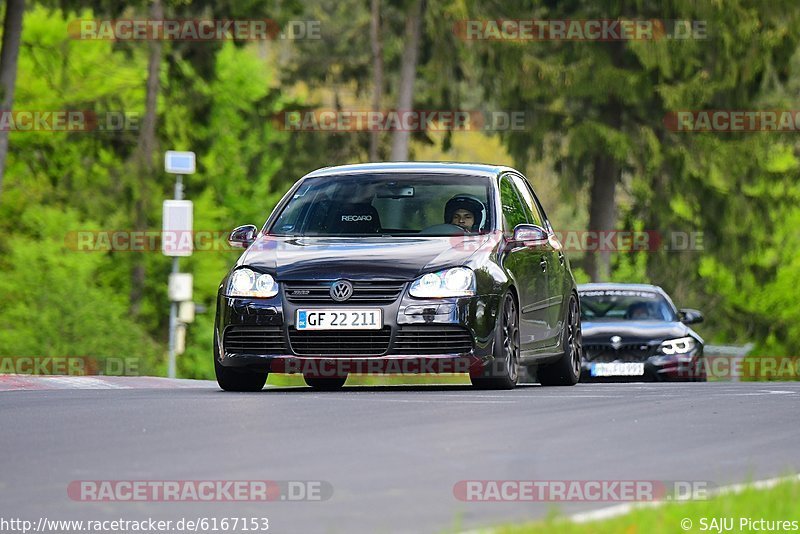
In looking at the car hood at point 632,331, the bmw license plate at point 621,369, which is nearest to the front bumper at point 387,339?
the bmw license plate at point 621,369

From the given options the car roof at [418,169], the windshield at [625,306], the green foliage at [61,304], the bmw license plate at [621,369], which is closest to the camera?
the car roof at [418,169]

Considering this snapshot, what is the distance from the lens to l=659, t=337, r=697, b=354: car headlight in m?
22.1

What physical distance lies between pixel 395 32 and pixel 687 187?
333 inches

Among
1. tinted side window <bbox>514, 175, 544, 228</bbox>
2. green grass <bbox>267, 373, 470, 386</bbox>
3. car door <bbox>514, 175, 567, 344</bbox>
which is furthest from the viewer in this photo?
green grass <bbox>267, 373, 470, 386</bbox>

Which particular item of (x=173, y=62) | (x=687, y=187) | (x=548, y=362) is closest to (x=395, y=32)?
(x=173, y=62)

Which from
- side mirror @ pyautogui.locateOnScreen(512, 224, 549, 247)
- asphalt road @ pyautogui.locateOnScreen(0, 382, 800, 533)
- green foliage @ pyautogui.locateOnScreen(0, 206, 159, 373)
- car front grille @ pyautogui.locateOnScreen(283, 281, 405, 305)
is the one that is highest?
side mirror @ pyautogui.locateOnScreen(512, 224, 549, 247)

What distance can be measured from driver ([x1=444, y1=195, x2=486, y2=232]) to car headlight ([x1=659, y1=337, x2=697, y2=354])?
24.9 feet

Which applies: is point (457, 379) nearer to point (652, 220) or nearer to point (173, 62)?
point (652, 220)

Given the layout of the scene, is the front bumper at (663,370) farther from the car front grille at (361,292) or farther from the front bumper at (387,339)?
the car front grille at (361,292)

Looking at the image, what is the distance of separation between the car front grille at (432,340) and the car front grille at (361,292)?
267 mm

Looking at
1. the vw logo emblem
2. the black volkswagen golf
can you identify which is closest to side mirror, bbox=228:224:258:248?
the black volkswagen golf

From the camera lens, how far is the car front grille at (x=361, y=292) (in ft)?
44.6

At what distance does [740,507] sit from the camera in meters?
7.06

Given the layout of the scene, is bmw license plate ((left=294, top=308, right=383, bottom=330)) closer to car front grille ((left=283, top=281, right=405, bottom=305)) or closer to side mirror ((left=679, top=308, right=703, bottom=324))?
car front grille ((left=283, top=281, right=405, bottom=305))
